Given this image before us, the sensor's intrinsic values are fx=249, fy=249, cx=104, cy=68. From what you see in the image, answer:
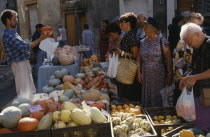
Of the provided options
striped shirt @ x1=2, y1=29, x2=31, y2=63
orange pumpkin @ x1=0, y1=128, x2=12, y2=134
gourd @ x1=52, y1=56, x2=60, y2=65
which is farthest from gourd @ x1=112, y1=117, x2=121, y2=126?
gourd @ x1=52, y1=56, x2=60, y2=65

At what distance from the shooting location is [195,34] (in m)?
2.69

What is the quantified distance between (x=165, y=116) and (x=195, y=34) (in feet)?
3.79

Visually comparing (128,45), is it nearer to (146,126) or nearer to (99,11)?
(146,126)

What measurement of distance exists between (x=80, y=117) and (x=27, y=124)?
22.3 inches

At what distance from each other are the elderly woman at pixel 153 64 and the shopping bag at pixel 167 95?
8cm

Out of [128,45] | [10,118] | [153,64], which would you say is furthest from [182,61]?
[10,118]

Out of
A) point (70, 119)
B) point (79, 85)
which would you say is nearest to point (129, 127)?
point (70, 119)

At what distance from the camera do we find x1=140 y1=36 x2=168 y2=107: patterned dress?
151 inches

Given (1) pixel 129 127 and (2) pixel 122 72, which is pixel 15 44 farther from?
(1) pixel 129 127

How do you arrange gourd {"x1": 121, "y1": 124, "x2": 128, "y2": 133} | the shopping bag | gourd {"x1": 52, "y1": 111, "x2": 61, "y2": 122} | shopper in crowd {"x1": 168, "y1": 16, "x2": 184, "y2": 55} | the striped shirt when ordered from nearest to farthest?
1. gourd {"x1": 121, "y1": 124, "x2": 128, "y2": 133}
2. gourd {"x1": 52, "y1": 111, "x2": 61, "y2": 122}
3. the shopping bag
4. the striped shirt
5. shopper in crowd {"x1": 168, "y1": 16, "x2": 184, "y2": 55}

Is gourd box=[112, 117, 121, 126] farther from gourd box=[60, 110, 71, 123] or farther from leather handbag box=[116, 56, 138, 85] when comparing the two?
leather handbag box=[116, 56, 138, 85]

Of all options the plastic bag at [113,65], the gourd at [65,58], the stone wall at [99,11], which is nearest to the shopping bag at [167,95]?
the plastic bag at [113,65]

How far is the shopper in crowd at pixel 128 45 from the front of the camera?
4016mm

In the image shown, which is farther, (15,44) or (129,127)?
(15,44)
